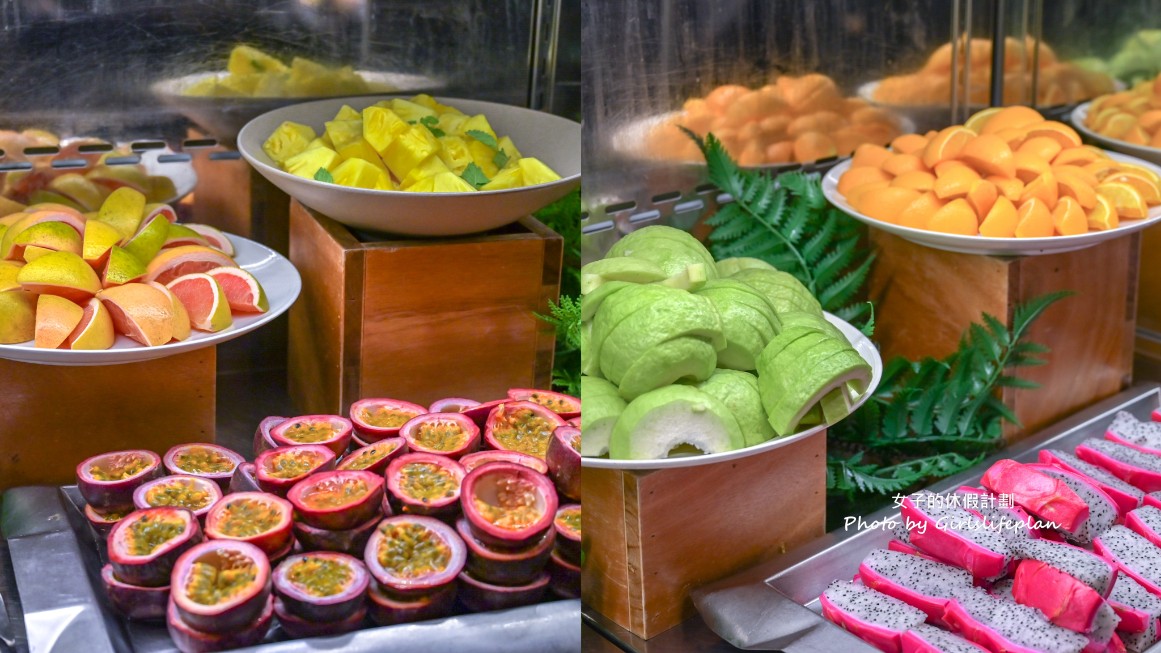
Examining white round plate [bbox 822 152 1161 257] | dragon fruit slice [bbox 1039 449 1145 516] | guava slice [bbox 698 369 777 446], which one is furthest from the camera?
white round plate [bbox 822 152 1161 257]

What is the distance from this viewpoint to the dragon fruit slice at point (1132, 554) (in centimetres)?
120

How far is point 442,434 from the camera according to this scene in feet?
2.82

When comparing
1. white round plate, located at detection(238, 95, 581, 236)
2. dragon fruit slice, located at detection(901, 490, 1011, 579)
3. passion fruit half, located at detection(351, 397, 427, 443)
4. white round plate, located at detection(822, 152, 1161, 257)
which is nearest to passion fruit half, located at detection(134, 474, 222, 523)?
passion fruit half, located at detection(351, 397, 427, 443)

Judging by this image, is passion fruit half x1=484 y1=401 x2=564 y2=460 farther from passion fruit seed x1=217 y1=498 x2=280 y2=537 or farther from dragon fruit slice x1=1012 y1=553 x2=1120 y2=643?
dragon fruit slice x1=1012 y1=553 x2=1120 y2=643

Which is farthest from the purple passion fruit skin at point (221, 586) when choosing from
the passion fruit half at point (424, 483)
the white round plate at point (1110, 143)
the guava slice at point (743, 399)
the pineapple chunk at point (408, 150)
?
the white round plate at point (1110, 143)

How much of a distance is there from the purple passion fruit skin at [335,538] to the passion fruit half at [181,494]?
0.07 meters

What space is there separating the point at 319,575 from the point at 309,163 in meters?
0.35

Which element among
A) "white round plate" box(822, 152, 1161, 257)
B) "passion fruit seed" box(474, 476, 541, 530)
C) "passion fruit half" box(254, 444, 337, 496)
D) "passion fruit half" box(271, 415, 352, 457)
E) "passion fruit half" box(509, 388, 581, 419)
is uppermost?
"white round plate" box(822, 152, 1161, 257)

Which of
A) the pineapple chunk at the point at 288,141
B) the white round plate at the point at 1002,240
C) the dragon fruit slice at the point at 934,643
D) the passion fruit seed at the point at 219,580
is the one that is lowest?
the dragon fruit slice at the point at 934,643

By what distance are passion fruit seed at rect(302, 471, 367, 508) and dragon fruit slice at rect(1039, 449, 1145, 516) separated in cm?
94

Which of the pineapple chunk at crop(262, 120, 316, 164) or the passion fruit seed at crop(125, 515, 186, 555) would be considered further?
the pineapple chunk at crop(262, 120, 316, 164)

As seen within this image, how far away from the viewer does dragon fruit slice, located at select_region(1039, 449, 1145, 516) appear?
135 cm

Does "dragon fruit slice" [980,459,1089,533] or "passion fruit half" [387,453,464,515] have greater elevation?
"passion fruit half" [387,453,464,515]

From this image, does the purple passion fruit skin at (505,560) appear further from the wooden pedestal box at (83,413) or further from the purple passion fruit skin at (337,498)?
the wooden pedestal box at (83,413)
